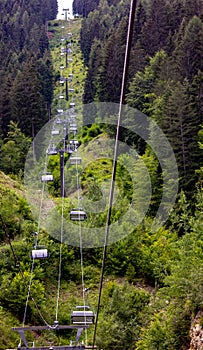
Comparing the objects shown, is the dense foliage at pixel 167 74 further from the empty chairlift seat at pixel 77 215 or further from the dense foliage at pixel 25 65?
the empty chairlift seat at pixel 77 215

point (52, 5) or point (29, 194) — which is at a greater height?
point (52, 5)

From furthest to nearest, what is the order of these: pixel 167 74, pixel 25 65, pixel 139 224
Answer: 1. pixel 25 65
2. pixel 167 74
3. pixel 139 224

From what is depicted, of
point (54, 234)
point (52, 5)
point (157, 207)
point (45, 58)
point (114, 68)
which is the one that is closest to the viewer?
point (54, 234)

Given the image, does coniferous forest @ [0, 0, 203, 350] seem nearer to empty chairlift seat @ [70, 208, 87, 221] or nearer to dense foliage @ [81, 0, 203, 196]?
dense foliage @ [81, 0, 203, 196]

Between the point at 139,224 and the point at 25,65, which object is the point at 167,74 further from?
the point at 25,65

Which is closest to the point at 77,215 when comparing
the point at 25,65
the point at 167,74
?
the point at 167,74

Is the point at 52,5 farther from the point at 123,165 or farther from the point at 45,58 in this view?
the point at 123,165

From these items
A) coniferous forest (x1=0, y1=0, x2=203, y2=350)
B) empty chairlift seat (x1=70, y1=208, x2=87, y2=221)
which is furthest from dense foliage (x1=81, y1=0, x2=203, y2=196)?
empty chairlift seat (x1=70, y1=208, x2=87, y2=221)

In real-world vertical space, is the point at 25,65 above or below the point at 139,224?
above

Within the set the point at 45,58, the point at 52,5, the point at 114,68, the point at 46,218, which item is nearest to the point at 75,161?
the point at 46,218
